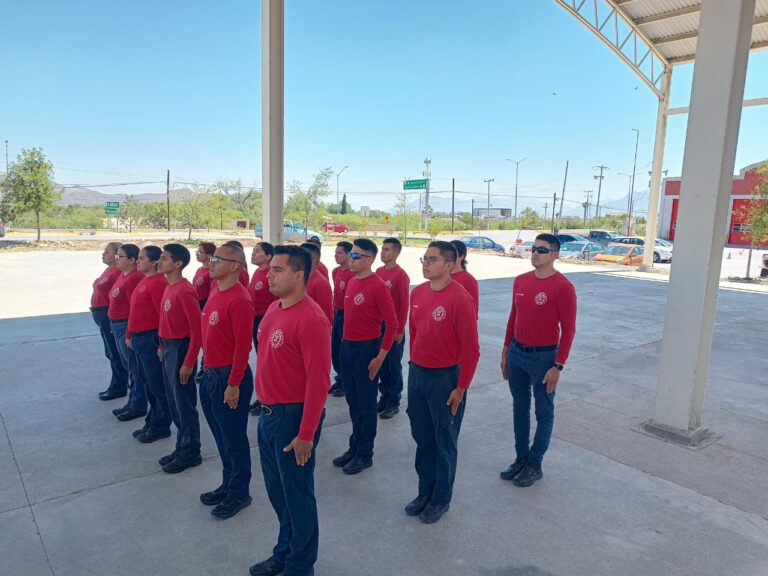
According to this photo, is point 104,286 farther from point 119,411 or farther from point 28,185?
point 28,185

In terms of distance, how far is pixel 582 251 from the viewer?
29.0 metres

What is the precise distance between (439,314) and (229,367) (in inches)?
55.7

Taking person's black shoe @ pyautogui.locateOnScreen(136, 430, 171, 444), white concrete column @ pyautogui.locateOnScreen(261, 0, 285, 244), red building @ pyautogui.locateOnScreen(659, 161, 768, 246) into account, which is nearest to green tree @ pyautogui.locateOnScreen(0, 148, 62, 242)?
white concrete column @ pyautogui.locateOnScreen(261, 0, 285, 244)

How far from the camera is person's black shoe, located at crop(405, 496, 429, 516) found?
3473 millimetres

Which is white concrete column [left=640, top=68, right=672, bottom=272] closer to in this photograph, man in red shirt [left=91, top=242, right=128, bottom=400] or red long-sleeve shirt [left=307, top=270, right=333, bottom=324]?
red long-sleeve shirt [left=307, top=270, right=333, bottom=324]

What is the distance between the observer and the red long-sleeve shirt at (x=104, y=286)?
5.46m

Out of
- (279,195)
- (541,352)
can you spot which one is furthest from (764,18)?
(541,352)

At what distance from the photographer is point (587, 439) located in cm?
484

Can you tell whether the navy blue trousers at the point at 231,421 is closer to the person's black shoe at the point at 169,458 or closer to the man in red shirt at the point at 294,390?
the man in red shirt at the point at 294,390

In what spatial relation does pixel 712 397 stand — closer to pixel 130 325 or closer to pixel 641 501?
pixel 641 501

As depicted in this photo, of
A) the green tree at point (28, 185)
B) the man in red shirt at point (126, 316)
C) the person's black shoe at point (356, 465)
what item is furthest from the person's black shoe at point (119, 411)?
the green tree at point (28, 185)

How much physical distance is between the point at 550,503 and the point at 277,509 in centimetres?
200

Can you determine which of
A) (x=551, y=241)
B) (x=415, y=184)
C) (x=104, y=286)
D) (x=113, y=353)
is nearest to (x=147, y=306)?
(x=104, y=286)

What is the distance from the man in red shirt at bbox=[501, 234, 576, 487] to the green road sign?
1425 inches
